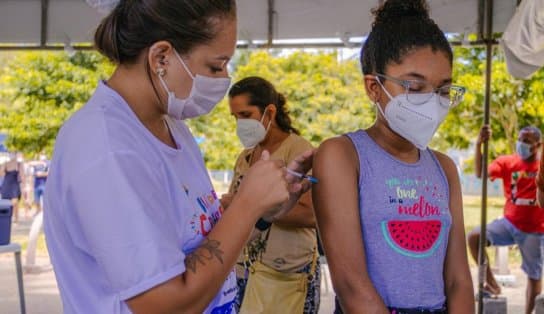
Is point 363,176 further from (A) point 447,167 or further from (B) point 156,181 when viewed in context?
(B) point 156,181

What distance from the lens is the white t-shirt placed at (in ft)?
3.52

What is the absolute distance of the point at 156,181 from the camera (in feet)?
3.84

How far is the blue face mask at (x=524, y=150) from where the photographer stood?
656 cm

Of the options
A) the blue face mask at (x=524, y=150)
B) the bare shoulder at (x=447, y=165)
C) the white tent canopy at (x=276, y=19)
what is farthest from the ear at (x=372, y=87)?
the blue face mask at (x=524, y=150)

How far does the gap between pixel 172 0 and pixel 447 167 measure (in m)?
1.05

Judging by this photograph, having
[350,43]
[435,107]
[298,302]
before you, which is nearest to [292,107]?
[350,43]

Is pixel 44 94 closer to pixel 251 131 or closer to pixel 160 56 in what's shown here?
pixel 251 131

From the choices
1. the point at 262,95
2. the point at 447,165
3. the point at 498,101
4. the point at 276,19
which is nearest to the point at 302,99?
the point at 498,101

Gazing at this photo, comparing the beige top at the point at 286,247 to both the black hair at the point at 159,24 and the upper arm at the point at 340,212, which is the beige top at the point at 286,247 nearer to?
the upper arm at the point at 340,212

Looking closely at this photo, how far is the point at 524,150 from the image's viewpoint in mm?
6578

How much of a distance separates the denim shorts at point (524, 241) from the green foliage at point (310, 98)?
978 cm

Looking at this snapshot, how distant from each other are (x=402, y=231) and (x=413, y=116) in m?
0.33

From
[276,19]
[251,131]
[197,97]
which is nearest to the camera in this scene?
[197,97]

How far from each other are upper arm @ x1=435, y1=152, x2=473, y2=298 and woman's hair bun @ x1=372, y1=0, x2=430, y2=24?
0.45m
